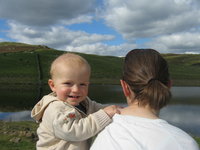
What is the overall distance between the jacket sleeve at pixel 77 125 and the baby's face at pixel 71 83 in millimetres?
243

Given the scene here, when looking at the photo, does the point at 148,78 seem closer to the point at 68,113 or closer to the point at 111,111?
the point at 111,111

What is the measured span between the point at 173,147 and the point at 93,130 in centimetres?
86

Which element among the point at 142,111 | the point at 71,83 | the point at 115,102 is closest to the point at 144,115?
the point at 142,111

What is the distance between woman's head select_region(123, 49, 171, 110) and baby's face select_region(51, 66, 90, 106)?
2.32 ft

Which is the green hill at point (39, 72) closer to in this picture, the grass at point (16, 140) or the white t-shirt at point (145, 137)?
the grass at point (16, 140)

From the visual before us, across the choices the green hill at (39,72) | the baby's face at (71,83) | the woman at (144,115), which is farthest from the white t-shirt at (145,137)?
the green hill at (39,72)

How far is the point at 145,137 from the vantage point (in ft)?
7.04

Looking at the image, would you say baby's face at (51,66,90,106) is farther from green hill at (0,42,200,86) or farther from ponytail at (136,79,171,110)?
green hill at (0,42,200,86)

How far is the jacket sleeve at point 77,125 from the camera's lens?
107 inches

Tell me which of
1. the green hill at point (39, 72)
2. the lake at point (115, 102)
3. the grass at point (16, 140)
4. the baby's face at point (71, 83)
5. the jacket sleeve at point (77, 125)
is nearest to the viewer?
the jacket sleeve at point (77, 125)

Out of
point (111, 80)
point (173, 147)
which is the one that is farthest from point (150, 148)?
point (111, 80)

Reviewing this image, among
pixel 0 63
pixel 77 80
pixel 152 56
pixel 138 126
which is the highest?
pixel 152 56

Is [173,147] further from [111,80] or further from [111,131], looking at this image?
[111,80]

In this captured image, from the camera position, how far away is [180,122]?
23.8m
